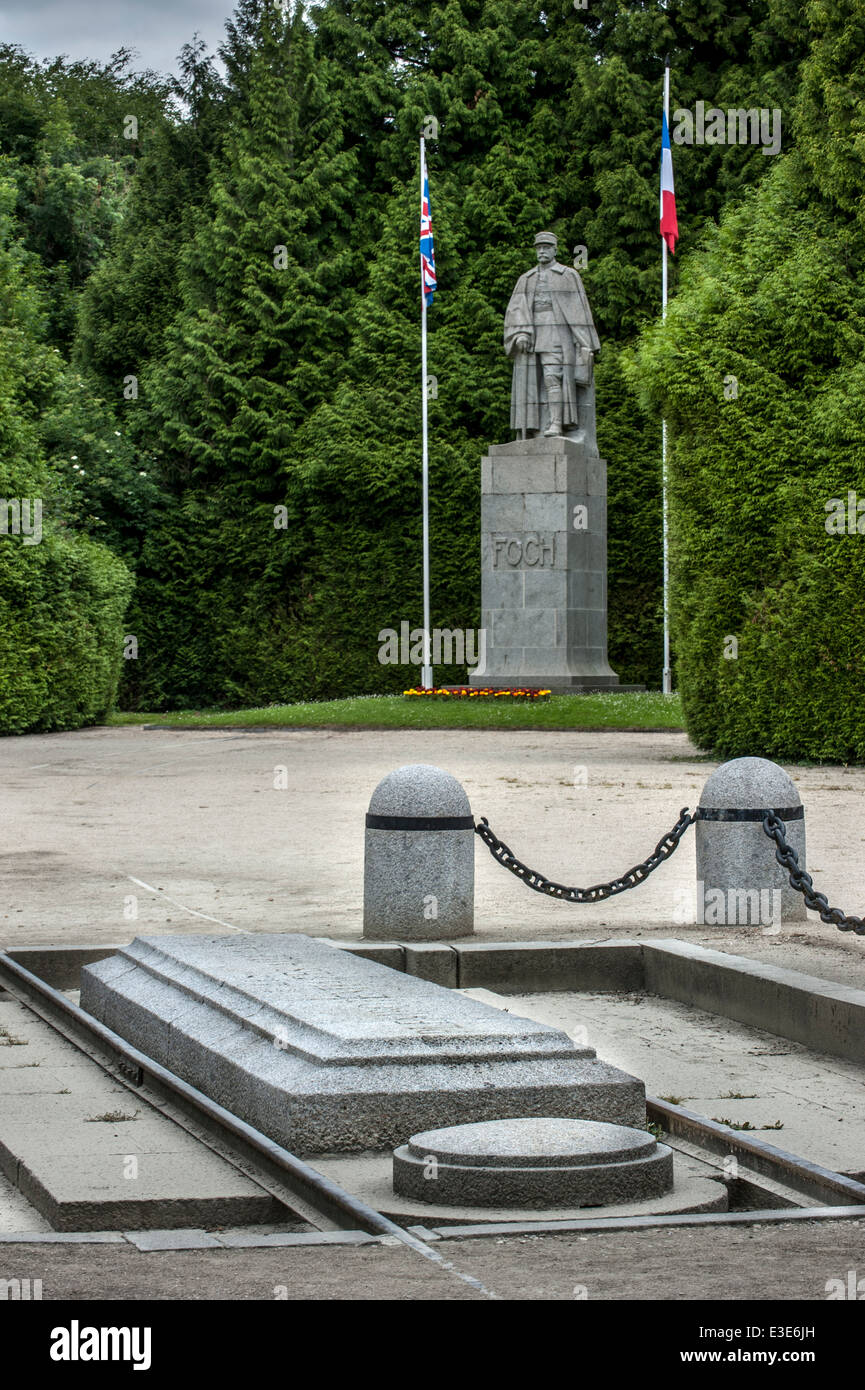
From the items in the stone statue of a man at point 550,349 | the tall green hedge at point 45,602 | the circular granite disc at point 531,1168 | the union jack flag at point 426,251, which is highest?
the union jack flag at point 426,251

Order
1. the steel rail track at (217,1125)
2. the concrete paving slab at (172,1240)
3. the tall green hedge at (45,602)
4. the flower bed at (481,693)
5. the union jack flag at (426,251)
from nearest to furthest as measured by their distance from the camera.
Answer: the concrete paving slab at (172,1240) → the steel rail track at (217,1125) → the tall green hedge at (45,602) → the flower bed at (481,693) → the union jack flag at (426,251)

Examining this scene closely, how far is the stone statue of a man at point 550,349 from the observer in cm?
3272

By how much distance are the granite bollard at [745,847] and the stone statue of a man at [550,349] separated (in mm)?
23368

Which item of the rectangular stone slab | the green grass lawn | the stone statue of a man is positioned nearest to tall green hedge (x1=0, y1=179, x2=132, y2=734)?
the green grass lawn

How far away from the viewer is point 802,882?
27.6 ft

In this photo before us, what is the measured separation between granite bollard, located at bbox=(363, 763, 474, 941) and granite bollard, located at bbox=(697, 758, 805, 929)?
1.41 metres

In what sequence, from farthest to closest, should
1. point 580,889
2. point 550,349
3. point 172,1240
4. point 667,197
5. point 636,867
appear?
point 667,197 < point 550,349 < point 580,889 < point 636,867 < point 172,1240

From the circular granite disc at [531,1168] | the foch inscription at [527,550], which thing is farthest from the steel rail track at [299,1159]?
the foch inscription at [527,550]

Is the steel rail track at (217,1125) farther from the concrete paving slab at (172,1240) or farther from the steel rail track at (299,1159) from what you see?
the concrete paving slab at (172,1240)

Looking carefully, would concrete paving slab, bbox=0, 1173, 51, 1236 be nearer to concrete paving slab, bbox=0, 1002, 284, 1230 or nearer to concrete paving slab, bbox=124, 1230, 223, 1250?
concrete paving slab, bbox=0, 1002, 284, 1230

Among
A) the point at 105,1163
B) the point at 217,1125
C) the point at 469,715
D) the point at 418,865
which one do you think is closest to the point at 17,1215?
the point at 105,1163

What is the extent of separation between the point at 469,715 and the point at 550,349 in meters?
8.40

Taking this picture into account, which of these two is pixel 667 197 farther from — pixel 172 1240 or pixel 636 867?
pixel 172 1240
